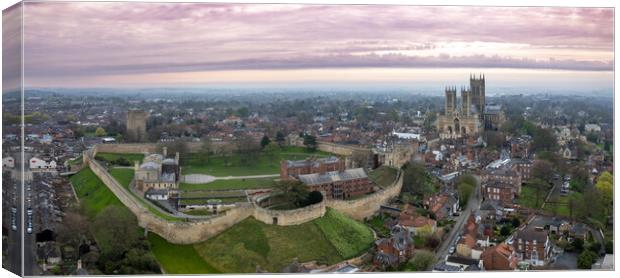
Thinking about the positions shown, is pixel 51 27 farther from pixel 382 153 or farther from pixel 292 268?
pixel 382 153

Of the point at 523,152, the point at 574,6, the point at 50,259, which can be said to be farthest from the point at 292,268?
the point at 523,152

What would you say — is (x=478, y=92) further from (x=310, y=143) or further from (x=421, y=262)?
(x=421, y=262)

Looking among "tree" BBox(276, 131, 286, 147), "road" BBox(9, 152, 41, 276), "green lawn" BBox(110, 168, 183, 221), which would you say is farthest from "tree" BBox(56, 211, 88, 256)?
"tree" BBox(276, 131, 286, 147)

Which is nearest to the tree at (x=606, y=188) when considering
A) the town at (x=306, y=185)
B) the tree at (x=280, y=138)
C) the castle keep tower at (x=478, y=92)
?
the town at (x=306, y=185)

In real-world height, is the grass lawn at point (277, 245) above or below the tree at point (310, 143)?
below

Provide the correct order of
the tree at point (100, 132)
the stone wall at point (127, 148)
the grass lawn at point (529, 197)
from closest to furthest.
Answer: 1. the grass lawn at point (529, 197)
2. the stone wall at point (127, 148)
3. the tree at point (100, 132)

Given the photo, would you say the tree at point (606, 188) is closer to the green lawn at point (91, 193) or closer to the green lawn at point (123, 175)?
the green lawn at point (91, 193)

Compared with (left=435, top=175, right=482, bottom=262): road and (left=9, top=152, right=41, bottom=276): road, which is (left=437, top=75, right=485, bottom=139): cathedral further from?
(left=9, top=152, right=41, bottom=276): road
